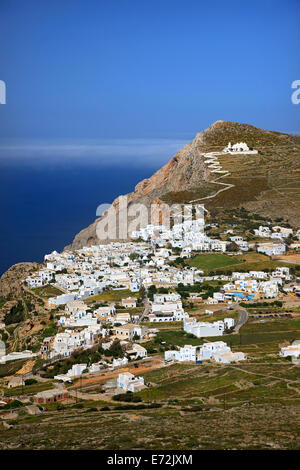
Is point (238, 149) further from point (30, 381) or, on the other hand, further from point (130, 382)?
point (130, 382)

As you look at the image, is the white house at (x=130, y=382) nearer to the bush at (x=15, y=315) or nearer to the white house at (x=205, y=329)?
the white house at (x=205, y=329)

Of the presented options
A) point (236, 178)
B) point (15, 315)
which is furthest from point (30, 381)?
point (236, 178)

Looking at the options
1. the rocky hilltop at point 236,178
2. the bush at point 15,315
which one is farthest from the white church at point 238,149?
the bush at point 15,315

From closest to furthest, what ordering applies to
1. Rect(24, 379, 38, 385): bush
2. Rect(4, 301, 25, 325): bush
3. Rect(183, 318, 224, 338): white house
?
Rect(24, 379, 38, 385): bush → Rect(183, 318, 224, 338): white house → Rect(4, 301, 25, 325): bush

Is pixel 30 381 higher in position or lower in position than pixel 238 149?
lower

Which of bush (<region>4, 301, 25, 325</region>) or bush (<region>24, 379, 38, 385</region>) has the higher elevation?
bush (<region>4, 301, 25, 325</region>)

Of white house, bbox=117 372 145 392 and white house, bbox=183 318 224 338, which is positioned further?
white house, bbox=183 318 224 338

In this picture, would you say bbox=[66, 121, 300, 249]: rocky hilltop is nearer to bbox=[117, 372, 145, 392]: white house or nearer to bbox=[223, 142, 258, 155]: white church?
bbox=[223, 142, 258, 155]: white church

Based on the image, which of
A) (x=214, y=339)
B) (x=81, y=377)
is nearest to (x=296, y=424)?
(x=81, y=377)

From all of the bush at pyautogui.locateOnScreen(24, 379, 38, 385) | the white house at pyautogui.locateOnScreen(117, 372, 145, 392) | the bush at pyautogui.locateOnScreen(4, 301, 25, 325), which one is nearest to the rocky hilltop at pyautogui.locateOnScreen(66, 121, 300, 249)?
the bush at pyautogui.locateOnScreen(4, 301, 25, 325)
